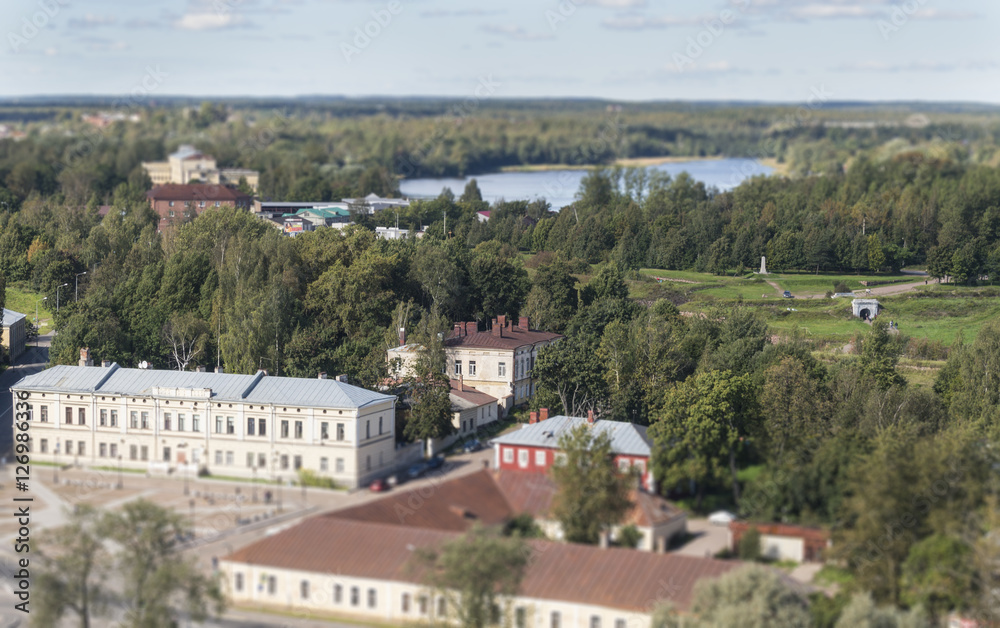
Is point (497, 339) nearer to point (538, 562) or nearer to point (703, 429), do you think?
point (703, 429)

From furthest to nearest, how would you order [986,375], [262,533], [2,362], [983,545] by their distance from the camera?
[2,362] → [986,375] → [262,533] → [983,545]

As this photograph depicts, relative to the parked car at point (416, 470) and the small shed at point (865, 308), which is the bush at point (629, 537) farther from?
the small shed at point (865, 308)

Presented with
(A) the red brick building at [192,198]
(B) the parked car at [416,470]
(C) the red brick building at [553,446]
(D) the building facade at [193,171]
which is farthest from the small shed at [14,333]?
(D) the building facade at [193,171]

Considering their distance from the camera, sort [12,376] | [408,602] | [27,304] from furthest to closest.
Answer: [27,304] → [12,376] → [408,602]

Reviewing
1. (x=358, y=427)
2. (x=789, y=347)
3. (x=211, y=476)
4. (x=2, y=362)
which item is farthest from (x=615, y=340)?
(x=2, y=362)

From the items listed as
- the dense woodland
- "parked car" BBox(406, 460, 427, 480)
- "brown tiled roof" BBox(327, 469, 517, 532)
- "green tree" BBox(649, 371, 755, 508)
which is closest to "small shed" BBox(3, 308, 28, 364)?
the dense woodland

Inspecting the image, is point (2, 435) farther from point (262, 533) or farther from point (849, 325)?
point (849, 325)

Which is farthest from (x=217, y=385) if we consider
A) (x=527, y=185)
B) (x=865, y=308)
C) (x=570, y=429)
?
(x=527, y=185)
